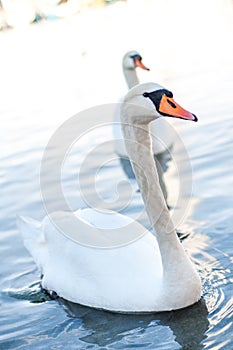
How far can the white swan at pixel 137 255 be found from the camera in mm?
4000

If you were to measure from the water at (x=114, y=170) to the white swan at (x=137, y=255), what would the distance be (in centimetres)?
11

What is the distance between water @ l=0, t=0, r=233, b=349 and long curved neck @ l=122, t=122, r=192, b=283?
295 millimetres

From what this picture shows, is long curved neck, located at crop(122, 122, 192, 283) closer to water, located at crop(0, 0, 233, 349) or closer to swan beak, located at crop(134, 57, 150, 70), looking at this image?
water, located at crop(0, 0, 233, 349)

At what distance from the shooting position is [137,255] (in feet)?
14.2

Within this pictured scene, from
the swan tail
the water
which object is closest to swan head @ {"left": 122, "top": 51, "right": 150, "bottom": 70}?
the water

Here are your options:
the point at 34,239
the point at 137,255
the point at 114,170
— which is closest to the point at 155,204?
the point at 137,255

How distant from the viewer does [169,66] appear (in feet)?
41.6

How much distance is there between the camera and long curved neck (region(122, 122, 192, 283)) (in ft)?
13.6

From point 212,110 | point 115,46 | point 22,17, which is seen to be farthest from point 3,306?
point 22,17

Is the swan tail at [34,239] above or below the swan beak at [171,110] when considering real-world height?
below

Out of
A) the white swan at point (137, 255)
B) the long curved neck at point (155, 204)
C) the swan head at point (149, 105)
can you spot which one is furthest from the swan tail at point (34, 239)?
the swan head at point (149, 105)

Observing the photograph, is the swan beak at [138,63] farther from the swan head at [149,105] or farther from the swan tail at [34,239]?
the swan head at [149,105]

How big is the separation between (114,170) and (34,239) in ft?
7.92

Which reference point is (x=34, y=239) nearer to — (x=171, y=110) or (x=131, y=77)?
(x=171, y=110)
